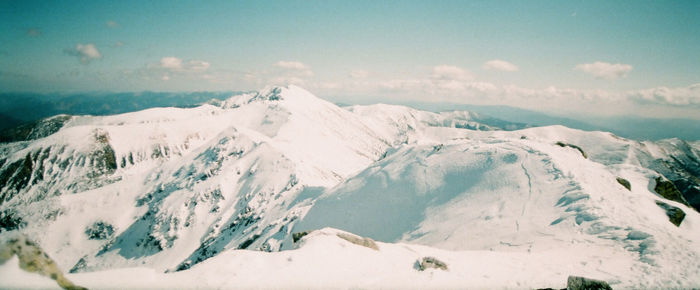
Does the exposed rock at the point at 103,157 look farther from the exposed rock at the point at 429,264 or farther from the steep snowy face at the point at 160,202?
the exposed rock at the point at 429,264

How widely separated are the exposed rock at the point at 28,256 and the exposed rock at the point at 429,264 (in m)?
14.0

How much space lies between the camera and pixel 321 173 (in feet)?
358

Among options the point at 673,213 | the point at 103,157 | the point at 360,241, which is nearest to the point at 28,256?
the point at 360,241

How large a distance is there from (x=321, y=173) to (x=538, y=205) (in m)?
90.8

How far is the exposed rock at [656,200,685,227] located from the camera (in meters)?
20.5

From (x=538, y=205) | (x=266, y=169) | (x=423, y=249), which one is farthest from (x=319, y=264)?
(x=266, y=169)

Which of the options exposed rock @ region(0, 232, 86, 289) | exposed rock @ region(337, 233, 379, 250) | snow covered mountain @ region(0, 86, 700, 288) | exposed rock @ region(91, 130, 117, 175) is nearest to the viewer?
exposed rock @ region(0, 232, 86, 289)

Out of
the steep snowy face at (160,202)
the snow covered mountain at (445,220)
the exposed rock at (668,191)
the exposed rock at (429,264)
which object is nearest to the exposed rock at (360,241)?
the snow covered mountain at (445,220)

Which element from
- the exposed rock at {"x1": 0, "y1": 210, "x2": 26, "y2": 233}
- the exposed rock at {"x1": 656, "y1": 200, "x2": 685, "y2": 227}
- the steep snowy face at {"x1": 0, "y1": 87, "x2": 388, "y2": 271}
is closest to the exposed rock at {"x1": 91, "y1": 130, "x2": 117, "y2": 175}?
the steep snowy face at {"x1": 0, "y1": 87, "x2": 388, "y2": 271}

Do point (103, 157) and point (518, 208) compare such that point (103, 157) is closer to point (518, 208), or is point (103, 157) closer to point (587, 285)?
point (518, 208)

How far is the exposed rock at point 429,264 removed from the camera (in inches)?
567

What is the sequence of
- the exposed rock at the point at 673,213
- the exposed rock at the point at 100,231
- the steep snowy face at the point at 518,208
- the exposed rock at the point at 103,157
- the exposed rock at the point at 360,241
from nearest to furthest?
the steep snowy face at the point at 518,208 → the exposed rock at the point at 360,241 → the exposed rock at the point at 673,213 → the exposed rock at the point at 100,231 → the exposed rock at the point at 103,157

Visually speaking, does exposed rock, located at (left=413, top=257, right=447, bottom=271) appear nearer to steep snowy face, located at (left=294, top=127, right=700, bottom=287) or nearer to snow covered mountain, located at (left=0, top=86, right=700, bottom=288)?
snow covered mountain, located at (left=0, top=86, right=700, bottom=288)

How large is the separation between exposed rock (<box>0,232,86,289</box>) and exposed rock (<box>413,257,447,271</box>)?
14.0 meters
